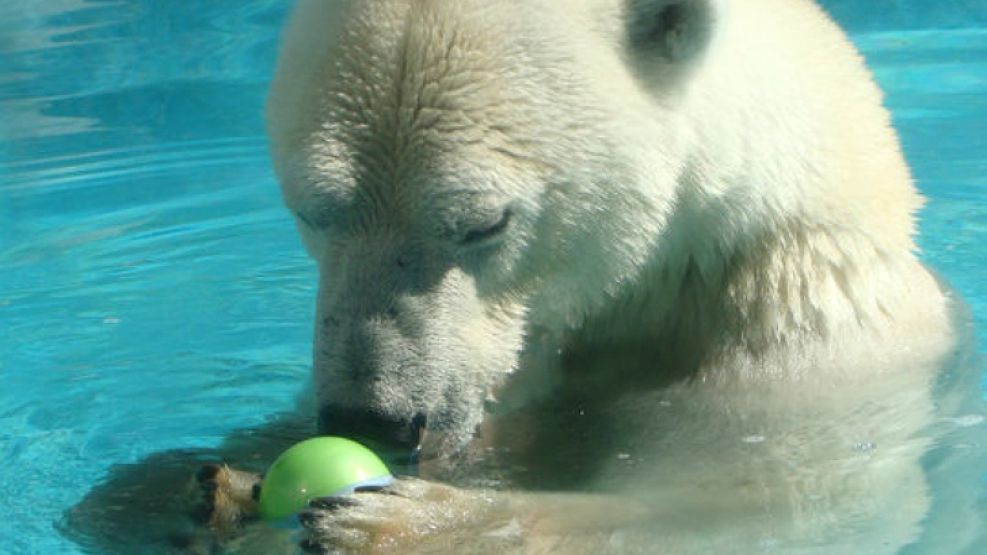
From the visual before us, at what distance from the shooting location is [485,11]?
262 centimetres

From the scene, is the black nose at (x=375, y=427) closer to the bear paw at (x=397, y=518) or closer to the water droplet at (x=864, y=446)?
the bear paw at (x=397, y=518)

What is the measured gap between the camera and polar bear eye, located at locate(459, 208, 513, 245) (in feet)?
8.55

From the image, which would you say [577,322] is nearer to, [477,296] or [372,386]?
[477,296]

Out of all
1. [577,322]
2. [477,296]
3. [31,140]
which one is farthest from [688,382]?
[31,140]

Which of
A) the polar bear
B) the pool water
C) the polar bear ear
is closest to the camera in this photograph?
the polar bear

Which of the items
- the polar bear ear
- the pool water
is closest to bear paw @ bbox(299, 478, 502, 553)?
the pool water

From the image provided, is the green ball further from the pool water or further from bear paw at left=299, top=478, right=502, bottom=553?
the pool water

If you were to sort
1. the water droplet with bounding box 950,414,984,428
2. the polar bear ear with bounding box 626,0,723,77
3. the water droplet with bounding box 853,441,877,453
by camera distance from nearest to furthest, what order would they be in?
the polar bear ear with bounding box 626,0,723,77 → the water droplet with bounding box 853,441,877,453 → the water droplet with bounding box 950,414,984,428

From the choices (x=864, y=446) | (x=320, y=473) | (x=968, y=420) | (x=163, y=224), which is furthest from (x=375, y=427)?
(x=163, y=224)

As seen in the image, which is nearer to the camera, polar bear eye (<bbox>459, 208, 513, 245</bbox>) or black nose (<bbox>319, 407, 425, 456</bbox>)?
black nose (<bbox>319, 407, 425, 456</bbox>)

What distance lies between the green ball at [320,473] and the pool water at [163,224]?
0.47 meters

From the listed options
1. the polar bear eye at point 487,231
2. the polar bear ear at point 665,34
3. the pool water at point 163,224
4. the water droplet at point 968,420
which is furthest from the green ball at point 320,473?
the water droplet at point 968,420

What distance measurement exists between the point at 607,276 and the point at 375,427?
534 millimetres

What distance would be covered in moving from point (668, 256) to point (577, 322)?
19cm
